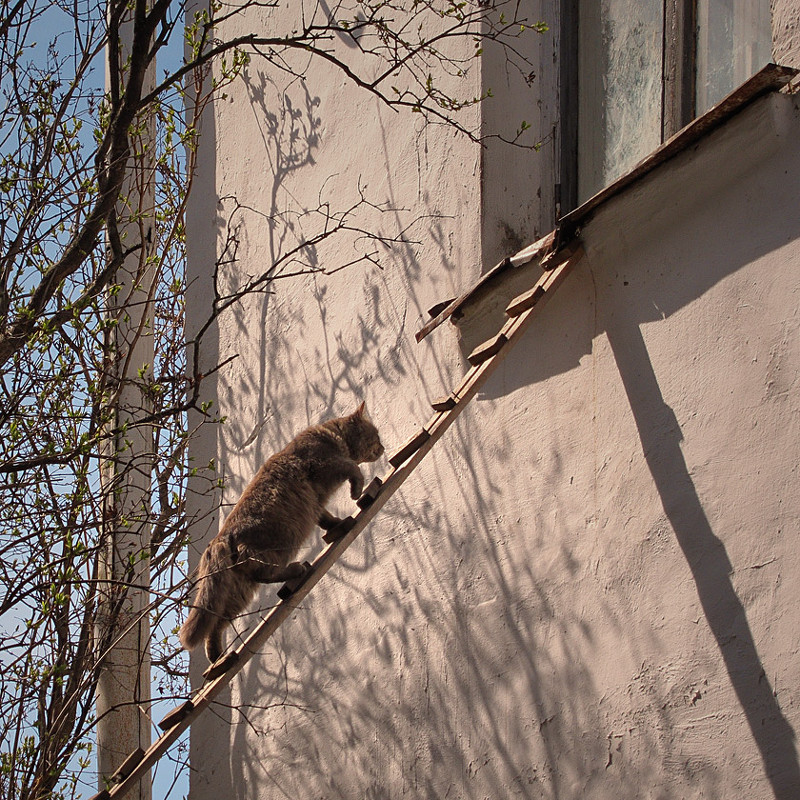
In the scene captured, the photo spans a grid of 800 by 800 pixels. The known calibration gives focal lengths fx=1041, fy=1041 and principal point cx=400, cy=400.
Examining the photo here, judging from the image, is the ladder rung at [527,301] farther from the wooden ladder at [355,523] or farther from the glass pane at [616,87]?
the glass pane at [616,87]

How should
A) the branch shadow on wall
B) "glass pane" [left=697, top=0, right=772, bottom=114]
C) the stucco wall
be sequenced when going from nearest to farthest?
the branch shadow on wall
the stucco wall
"glass pane" [left=697, top=0, right=772, bottom=114]

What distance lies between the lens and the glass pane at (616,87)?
4262 mm

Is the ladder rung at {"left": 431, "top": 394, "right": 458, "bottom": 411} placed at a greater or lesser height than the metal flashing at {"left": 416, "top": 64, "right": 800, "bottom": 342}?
lesser

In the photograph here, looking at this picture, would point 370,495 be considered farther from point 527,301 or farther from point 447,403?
point 527,301

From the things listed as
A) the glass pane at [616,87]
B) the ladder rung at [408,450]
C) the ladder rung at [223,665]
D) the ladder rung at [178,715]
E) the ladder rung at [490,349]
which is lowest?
the ladder rung at [178,715]

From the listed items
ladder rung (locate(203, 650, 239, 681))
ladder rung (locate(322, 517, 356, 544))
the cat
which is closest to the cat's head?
the cat

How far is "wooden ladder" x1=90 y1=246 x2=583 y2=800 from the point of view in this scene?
3.56 metres

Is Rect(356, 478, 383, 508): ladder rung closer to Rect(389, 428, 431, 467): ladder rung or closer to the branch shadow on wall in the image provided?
Rect(389, 428, 431, 467): ladder rung

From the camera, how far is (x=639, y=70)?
4328 millimetres

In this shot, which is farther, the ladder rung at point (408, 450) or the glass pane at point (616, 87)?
the glass pane at point (616, 87)

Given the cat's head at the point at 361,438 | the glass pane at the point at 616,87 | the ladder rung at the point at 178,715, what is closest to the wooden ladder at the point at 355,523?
the ladder rung at the point at 178,715

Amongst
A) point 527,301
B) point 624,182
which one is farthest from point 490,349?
point 624,182

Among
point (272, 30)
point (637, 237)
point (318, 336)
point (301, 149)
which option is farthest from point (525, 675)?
point (272, 30)

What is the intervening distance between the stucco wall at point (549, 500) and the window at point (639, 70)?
531 mm
